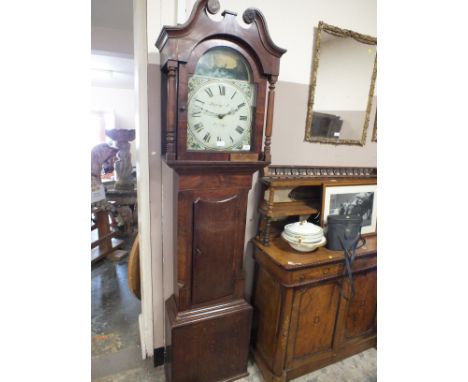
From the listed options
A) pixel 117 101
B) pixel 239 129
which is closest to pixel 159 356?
pixel 239 129

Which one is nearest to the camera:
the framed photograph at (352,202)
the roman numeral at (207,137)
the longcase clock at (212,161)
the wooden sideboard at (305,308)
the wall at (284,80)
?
the longcase clock at (212,161)

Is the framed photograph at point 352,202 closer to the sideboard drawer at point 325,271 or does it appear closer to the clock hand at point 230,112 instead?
the sideboard drawer at point 325,271

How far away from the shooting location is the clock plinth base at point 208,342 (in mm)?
1356

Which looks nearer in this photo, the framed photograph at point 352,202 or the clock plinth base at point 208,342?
the clock plinth base at point 208,342

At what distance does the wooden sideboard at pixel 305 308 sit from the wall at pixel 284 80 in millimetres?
265

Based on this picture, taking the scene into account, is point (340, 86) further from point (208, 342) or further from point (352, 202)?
point (208, 342)

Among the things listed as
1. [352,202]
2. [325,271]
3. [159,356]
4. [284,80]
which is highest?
[284,80]

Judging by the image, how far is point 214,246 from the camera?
1336mm

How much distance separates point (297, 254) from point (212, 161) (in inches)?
28.2

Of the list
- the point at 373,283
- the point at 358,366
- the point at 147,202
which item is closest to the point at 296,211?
the point at 373,283

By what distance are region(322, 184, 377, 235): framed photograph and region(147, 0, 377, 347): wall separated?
262 millimetres

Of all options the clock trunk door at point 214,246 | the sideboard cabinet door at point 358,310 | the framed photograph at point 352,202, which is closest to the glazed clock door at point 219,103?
the clock trunk door at point 214,246
